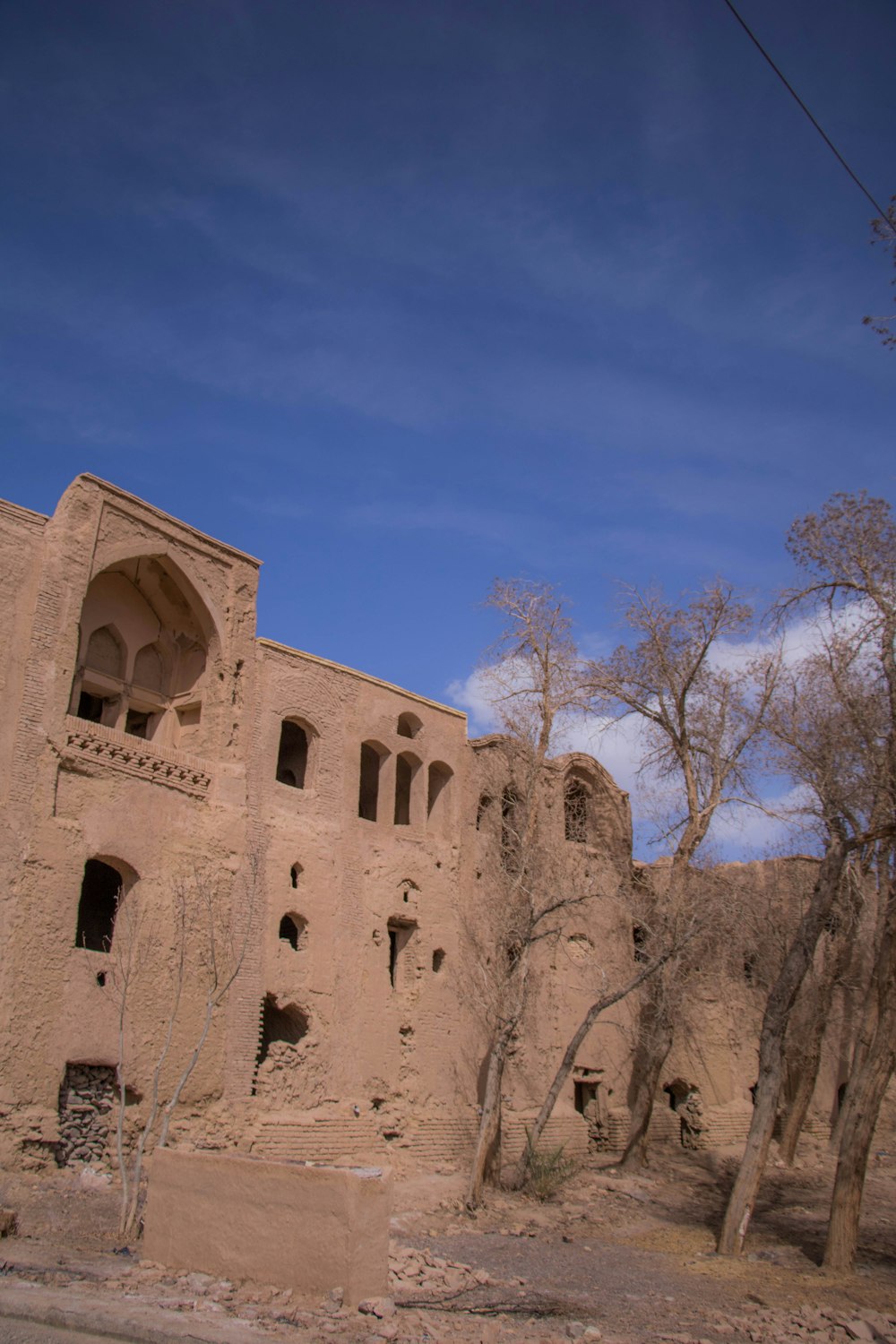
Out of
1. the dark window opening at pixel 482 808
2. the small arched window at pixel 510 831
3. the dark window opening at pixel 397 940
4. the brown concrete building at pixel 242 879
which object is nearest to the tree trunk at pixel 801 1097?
the brown concrete building at pixel 242 879

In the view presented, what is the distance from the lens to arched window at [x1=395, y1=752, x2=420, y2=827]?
22.2 meters

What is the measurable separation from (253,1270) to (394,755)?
12885mm

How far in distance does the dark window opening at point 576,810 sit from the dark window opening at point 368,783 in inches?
181

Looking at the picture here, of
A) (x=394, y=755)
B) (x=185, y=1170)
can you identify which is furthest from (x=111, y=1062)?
(x=394, y=755)

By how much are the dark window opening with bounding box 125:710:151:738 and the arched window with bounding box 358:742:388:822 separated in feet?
14.8

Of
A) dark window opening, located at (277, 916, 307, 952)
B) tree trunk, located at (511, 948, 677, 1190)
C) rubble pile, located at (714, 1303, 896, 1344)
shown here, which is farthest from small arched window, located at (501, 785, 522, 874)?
rubble pile, located at (714, 1303, 896, 1344)

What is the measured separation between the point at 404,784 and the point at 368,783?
0.77 m

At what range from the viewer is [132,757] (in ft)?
56.6

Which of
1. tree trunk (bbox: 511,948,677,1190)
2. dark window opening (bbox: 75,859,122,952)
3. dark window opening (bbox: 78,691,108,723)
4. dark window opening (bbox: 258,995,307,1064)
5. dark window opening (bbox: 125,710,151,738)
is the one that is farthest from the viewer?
dark window opening (bbox: 125,710,151,738)

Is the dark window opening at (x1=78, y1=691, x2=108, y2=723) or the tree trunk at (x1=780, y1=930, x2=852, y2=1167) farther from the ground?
the dark window opening at (x1=78, y1=691, x2=108, y2=723)

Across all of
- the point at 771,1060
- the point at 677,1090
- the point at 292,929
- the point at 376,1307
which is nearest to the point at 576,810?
the point at 677,1090

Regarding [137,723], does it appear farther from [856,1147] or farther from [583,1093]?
[856,1147]

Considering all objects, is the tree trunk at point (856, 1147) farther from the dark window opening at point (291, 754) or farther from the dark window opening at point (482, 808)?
the dark window opening at point (291, 754)

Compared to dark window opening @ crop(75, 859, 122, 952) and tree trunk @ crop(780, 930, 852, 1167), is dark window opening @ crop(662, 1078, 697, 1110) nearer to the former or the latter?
tree trunk @ crop(780, 930, 852, 1167)
